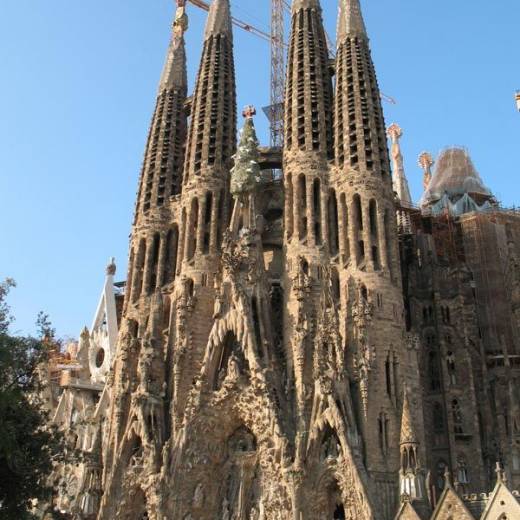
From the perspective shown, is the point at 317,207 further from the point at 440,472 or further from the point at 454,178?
the point at 454,178

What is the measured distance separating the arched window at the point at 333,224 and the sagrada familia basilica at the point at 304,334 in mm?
78

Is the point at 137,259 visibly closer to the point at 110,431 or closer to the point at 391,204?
the point at 110,431

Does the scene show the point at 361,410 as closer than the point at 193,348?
Yes

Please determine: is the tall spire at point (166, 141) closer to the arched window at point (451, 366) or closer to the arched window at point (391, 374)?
the arched window at point (391, 374)

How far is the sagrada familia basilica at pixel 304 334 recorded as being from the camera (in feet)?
85.8

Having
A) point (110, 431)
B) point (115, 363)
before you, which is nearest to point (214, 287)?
point (115, 363)

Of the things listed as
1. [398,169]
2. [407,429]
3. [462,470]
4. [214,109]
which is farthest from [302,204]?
[398,169]

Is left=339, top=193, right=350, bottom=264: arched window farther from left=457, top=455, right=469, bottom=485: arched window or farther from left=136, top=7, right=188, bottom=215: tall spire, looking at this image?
left=136, top=7, right=188, bottom=215: tall spire

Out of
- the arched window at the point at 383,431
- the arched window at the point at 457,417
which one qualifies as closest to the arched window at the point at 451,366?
the arched window at the point at 457,417

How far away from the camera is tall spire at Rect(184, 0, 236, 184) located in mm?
35500

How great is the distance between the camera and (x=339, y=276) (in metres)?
30.2

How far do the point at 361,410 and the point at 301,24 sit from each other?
20390mm

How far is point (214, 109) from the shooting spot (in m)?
37.1

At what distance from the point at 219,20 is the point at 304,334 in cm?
2040
